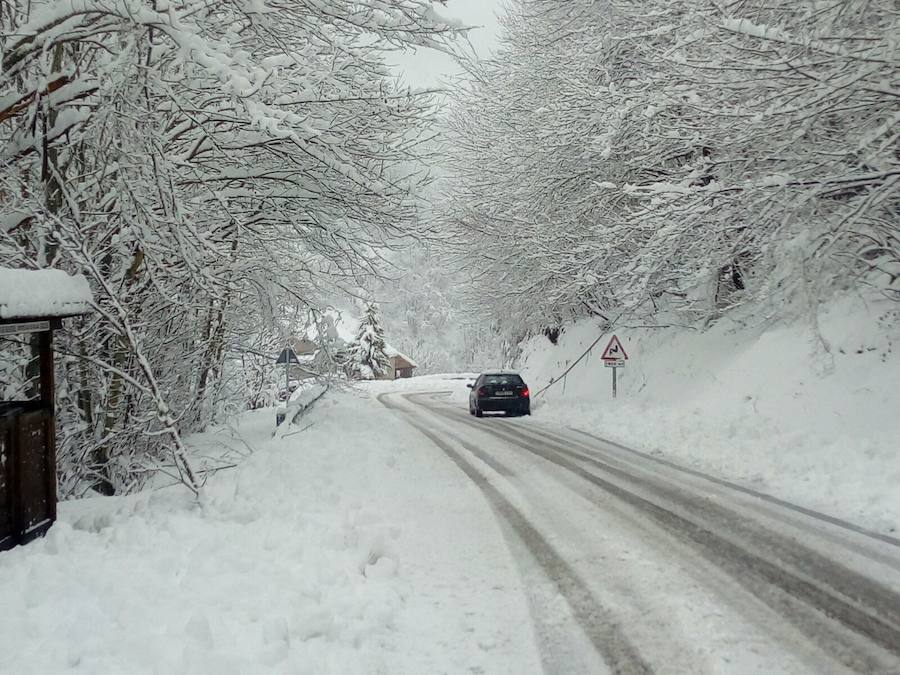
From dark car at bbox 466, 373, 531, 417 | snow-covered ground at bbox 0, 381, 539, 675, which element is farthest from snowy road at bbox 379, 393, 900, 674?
dark car at bbox 466, 373, 531, 417

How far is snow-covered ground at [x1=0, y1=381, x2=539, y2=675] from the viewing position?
360 centimetres

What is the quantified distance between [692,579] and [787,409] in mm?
7236

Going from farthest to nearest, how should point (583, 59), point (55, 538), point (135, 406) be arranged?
point (583, 59)
point (135, 406)
point (55, 538)

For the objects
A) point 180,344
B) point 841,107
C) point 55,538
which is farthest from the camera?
point 180,344

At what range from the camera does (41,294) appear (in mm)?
5344

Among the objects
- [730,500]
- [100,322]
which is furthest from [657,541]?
[100,322]

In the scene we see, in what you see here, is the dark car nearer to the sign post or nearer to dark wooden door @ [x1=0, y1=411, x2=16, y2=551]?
the sign post

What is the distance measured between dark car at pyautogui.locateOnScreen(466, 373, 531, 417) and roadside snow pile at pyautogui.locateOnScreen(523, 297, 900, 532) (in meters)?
1.85

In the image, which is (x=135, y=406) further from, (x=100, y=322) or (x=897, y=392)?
(x=897, y=392)

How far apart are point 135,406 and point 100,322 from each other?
5.47 ft

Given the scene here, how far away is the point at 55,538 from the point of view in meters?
5.26

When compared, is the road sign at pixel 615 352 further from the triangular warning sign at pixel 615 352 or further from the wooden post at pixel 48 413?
the wooden post at pixel 48 413

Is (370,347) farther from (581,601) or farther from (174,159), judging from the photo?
(581,601)

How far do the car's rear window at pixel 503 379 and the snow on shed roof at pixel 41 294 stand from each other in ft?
49.5
